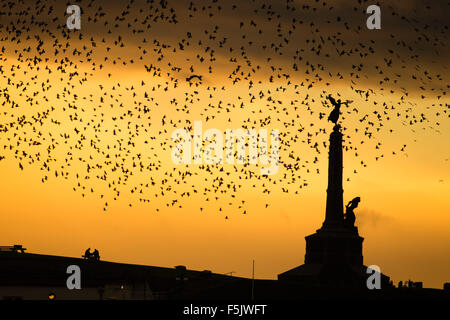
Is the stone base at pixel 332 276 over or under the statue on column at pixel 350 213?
under

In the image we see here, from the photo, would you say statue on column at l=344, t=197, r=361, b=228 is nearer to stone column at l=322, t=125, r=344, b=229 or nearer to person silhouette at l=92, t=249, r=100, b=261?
stone column at l=322, t=125, r=344, b=229

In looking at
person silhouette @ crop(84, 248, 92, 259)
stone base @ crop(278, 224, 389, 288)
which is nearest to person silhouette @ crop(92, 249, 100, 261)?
person silhouette @ crop(84, 248, 92, 259)

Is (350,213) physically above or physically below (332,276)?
above

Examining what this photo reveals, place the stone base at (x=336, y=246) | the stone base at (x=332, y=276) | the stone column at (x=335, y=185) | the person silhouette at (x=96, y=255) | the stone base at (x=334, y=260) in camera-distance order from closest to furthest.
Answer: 1. the stone base at (x=332, y=276)
2. the stone base at (x=334, y=260)
3. the stone base at (x=336, y=246)
4. the stone column at (x=335, y=185)
5. the person silhouette at (x=96, y=255)

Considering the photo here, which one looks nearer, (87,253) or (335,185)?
(335,185)

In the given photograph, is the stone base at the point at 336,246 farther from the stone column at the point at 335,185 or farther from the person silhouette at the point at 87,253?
the person silhouette at the point at 87,253

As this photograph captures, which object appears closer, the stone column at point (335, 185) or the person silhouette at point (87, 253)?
the stone column at point (335, 185)

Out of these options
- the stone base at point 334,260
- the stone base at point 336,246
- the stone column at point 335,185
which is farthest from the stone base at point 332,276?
the stone column at point 335,185

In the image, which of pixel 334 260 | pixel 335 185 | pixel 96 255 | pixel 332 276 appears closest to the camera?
pixel 332 276

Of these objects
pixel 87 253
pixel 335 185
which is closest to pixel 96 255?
pixel 87 253

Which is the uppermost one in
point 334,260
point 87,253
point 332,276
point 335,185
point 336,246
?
point 335,185

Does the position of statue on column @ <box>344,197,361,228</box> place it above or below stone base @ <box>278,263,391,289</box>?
above

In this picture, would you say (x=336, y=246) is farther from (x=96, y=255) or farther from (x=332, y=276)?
(x=96, y=255)
